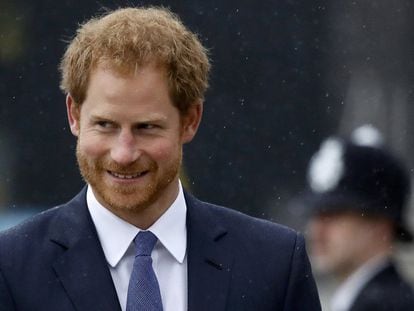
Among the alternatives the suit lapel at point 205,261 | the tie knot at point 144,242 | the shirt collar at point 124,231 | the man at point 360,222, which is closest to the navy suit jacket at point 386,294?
the man at point 360,222

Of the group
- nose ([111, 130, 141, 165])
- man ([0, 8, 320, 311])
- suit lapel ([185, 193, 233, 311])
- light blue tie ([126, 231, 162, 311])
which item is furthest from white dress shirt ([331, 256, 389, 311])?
nose ([111, 130, 141, 165])

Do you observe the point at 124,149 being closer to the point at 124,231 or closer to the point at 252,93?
the point at 124,231

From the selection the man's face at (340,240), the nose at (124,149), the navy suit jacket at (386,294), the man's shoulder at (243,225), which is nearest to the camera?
the nose at (124,149)

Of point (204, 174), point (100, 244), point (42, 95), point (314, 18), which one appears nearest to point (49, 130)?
point (42, 95)

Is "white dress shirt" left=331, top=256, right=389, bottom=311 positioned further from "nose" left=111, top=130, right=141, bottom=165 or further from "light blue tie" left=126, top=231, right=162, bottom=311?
"nose" left=111, top=130, right=141, bottom=165

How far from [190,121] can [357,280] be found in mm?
1009

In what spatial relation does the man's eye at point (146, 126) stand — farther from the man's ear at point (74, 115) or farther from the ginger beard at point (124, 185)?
the man's ear at point (74, 115)

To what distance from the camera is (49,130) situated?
5781mm

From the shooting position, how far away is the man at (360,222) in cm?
471

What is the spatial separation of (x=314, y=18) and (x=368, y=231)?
1.07 m

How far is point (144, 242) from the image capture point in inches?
158

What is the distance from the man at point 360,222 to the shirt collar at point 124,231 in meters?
0.81

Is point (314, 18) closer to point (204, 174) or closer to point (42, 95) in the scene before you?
point (204, 174)

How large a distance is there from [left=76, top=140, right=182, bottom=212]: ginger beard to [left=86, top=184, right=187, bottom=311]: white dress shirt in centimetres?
10
